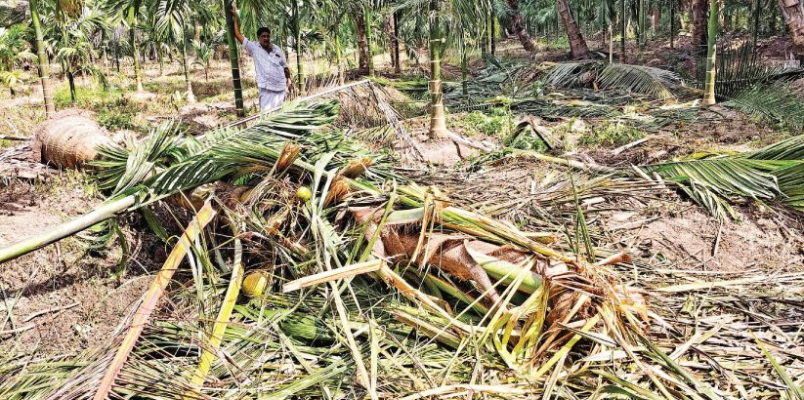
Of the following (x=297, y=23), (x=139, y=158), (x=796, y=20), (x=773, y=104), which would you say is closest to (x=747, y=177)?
(x=139, y=158)

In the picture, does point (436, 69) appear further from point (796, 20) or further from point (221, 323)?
point (796, 20)

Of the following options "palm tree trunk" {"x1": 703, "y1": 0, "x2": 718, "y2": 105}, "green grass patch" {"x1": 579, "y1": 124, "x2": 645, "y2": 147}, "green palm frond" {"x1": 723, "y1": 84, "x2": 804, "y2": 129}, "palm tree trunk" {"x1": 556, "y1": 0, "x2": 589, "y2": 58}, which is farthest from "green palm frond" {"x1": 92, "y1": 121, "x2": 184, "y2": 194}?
"palm tree trunk" {"x1": 556, "y1": 0, "x2": 589, "y2": 58}

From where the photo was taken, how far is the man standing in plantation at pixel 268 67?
712 centimetres

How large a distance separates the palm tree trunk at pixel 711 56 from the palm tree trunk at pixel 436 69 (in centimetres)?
485

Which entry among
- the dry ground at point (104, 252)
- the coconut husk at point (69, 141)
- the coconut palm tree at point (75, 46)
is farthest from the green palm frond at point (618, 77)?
the coconut palm tree at point (75, 46)

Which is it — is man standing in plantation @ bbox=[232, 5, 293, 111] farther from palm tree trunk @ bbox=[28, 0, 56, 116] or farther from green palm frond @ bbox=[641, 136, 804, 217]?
palm tree trunk @ bbox=[28, 0, 56, 116]

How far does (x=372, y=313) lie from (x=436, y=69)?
635 centimetres

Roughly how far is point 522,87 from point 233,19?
26.5 feet

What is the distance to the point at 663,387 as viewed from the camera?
7.82 ft

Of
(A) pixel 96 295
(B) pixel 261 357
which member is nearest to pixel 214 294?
(B) pixel 261 357

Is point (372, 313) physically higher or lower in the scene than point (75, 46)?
lower

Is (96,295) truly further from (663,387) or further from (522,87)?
(522,87)

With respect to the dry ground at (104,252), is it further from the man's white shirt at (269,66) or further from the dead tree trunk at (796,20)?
the dead tree trunk at (796,20)

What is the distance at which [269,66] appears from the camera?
720 centimetres
